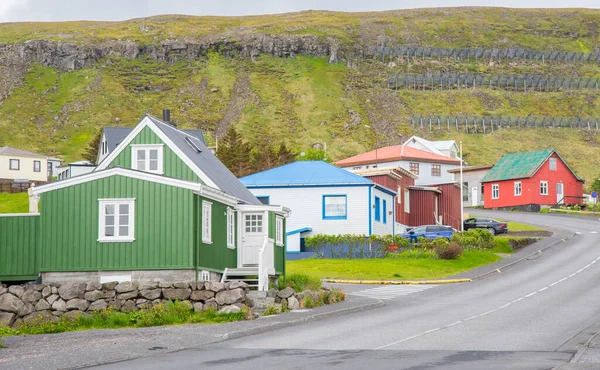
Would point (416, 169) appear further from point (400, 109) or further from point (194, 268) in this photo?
point (194, 268)

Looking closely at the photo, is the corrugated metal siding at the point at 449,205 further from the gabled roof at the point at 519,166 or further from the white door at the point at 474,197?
the white door at the point at 474,197

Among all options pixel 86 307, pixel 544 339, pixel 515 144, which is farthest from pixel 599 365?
pixel 515 144

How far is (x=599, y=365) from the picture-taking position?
17062mm

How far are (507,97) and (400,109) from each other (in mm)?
21448

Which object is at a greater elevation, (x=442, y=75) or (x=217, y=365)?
(x=442, y=75)

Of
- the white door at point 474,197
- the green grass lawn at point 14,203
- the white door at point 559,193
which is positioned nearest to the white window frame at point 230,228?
the green grass lawn at point 14,203

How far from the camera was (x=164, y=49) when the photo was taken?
184375mm

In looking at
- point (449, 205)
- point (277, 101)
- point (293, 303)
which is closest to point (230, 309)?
point (293, 303)

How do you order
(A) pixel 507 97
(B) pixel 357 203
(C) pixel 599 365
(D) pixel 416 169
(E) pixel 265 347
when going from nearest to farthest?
(C) pixel 599 365 → (E) pixel 265 347 → (B) pixel 357 203 → (D) pixel 416 169 → (A) pixel 507 97

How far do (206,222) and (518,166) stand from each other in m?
67.4

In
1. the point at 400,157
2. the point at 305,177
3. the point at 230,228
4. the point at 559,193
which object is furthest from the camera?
the point at 400,157

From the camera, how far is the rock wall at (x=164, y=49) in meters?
176

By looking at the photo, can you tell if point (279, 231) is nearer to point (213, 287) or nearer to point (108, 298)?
point (213, 287)

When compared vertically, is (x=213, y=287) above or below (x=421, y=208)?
below
